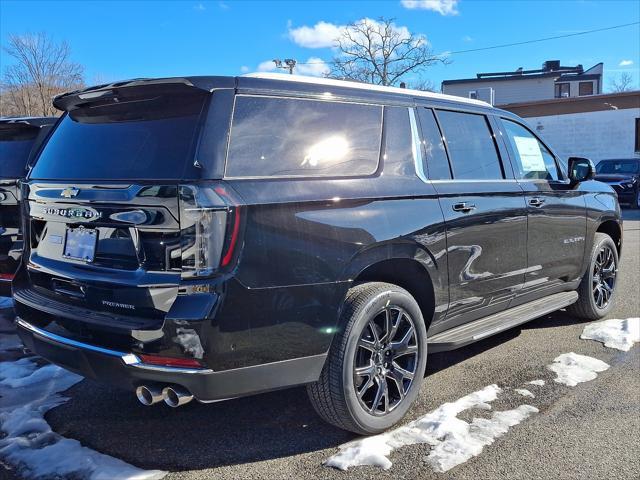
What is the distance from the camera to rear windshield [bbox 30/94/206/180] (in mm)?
2738

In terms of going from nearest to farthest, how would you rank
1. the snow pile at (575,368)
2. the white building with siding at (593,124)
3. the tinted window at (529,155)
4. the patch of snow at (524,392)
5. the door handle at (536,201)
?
the patch of snow at (524,392), the snow pile at (575,368), the door handle at (536,201), the tinted window at (529,155), the white building with siding at (593,124)

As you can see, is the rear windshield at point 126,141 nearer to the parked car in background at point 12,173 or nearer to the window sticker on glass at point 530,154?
the parked car in background at point 12,173

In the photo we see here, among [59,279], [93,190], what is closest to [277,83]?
[93,190]

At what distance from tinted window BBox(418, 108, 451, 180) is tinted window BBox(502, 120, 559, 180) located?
3.38 feet

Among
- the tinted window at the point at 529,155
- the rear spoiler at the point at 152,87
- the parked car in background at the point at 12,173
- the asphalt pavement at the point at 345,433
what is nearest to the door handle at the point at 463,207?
the tinted window at the point at 529,155

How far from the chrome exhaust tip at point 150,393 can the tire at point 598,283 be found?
4307mm

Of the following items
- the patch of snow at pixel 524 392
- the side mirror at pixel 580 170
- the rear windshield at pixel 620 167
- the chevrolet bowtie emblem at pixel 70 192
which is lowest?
the patch of snow at pixel 524 392

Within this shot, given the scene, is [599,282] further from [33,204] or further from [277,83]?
[33,204]

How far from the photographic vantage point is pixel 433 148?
149 inches

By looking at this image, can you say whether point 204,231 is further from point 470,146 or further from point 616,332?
point 616,332

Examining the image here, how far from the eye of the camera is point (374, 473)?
289 cm

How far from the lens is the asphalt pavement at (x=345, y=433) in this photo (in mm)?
2939

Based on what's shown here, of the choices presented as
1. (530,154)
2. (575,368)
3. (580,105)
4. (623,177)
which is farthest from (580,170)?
(580,105)

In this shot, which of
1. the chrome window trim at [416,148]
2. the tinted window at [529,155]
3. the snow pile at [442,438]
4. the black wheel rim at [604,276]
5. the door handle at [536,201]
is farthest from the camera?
the black wheel rim at [604,276]
